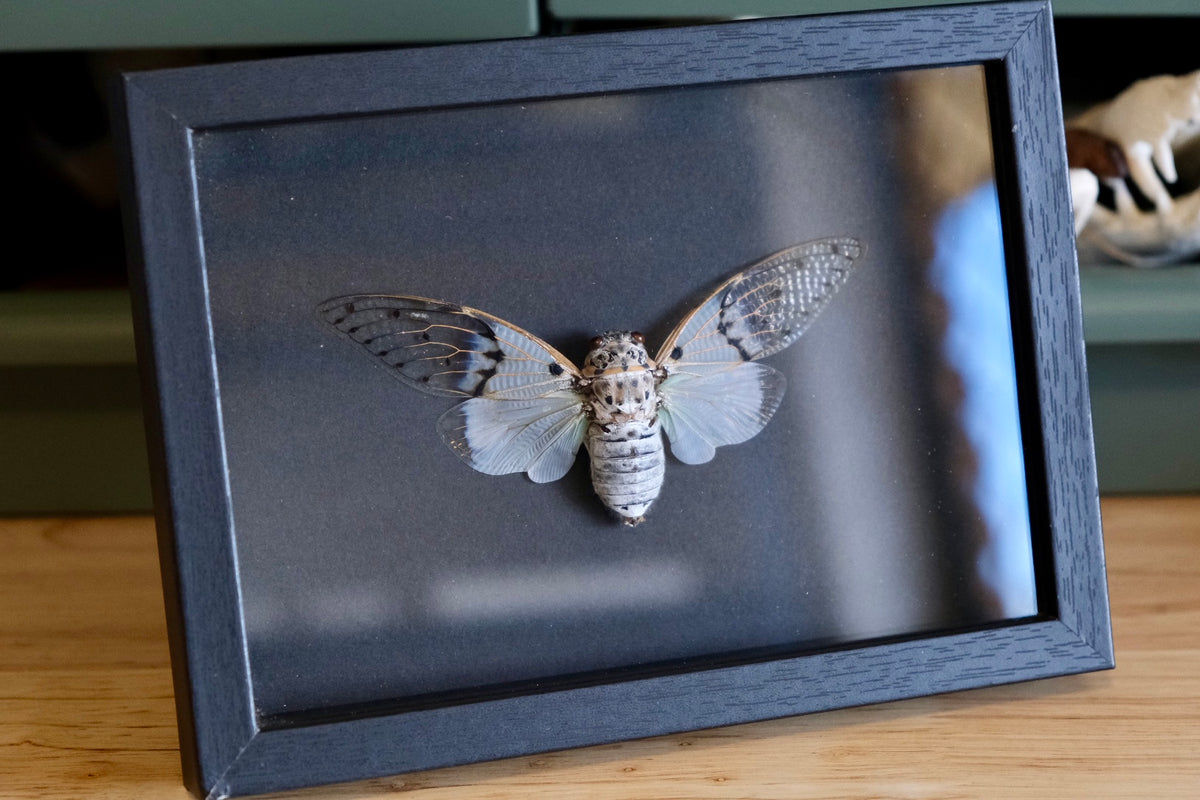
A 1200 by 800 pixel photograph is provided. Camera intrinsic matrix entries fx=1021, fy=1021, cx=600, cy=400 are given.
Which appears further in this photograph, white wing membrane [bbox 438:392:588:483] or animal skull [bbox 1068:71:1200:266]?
animal skull [bbox 1068:71:1200:266]

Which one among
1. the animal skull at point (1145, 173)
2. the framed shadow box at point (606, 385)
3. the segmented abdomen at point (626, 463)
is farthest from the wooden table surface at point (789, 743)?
the animal skull at point (1145, 173)

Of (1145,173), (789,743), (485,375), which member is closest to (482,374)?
(485,375)

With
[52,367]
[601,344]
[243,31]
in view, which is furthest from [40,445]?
[601,344]

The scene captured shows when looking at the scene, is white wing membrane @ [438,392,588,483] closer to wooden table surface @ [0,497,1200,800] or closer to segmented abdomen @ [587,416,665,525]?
segmented abdomen @ [587,416,665,525]

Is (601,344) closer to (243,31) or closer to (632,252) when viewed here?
(632,252)

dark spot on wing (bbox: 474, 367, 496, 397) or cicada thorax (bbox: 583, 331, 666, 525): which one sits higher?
dark spot on wing (bbox: 474, 367, 496, 397)

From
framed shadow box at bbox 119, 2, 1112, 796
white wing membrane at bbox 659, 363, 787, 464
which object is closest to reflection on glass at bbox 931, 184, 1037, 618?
framed shadow box at bbox 119, 2, 1112, 796

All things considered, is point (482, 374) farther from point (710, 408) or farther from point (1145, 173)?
point (1145, 173)

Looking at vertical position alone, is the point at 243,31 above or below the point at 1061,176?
above
